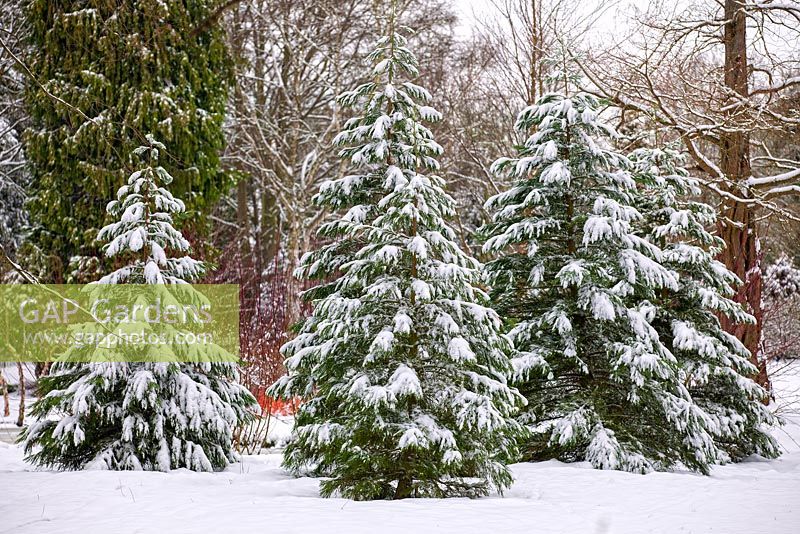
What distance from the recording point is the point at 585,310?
927 cm

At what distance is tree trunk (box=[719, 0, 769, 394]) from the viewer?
13.2 m

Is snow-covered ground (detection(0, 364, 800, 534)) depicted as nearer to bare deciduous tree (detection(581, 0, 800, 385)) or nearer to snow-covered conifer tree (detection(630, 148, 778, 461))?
snow-covered conifer tree (detection(630, 148, 778, 461))

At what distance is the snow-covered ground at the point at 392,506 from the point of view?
19.0 ft

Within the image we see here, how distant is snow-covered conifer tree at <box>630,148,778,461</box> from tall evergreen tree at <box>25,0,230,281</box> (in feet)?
29.0

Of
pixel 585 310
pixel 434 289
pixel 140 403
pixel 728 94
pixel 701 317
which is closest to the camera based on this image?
pixel 434 289

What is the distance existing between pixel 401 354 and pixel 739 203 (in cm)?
860

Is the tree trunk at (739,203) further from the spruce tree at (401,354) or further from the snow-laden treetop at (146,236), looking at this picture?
the snow-laden treetop at (146,236)

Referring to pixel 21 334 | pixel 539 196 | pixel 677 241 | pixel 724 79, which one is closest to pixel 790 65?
pixel 724 79

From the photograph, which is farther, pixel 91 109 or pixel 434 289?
pixel 91 109

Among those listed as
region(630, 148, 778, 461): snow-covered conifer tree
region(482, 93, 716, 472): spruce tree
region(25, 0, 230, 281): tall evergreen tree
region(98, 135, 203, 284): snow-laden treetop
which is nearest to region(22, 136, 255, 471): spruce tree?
region(98, 135, 203, 284): snow-laden treetop

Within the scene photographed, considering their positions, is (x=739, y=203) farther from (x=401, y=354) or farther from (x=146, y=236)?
(x=146, y=236)

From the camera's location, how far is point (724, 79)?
Answer: 1366cm

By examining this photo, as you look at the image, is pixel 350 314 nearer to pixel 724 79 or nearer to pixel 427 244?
pixel 427 244

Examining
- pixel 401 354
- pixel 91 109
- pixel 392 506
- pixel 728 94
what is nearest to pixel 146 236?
pixel 401 354
